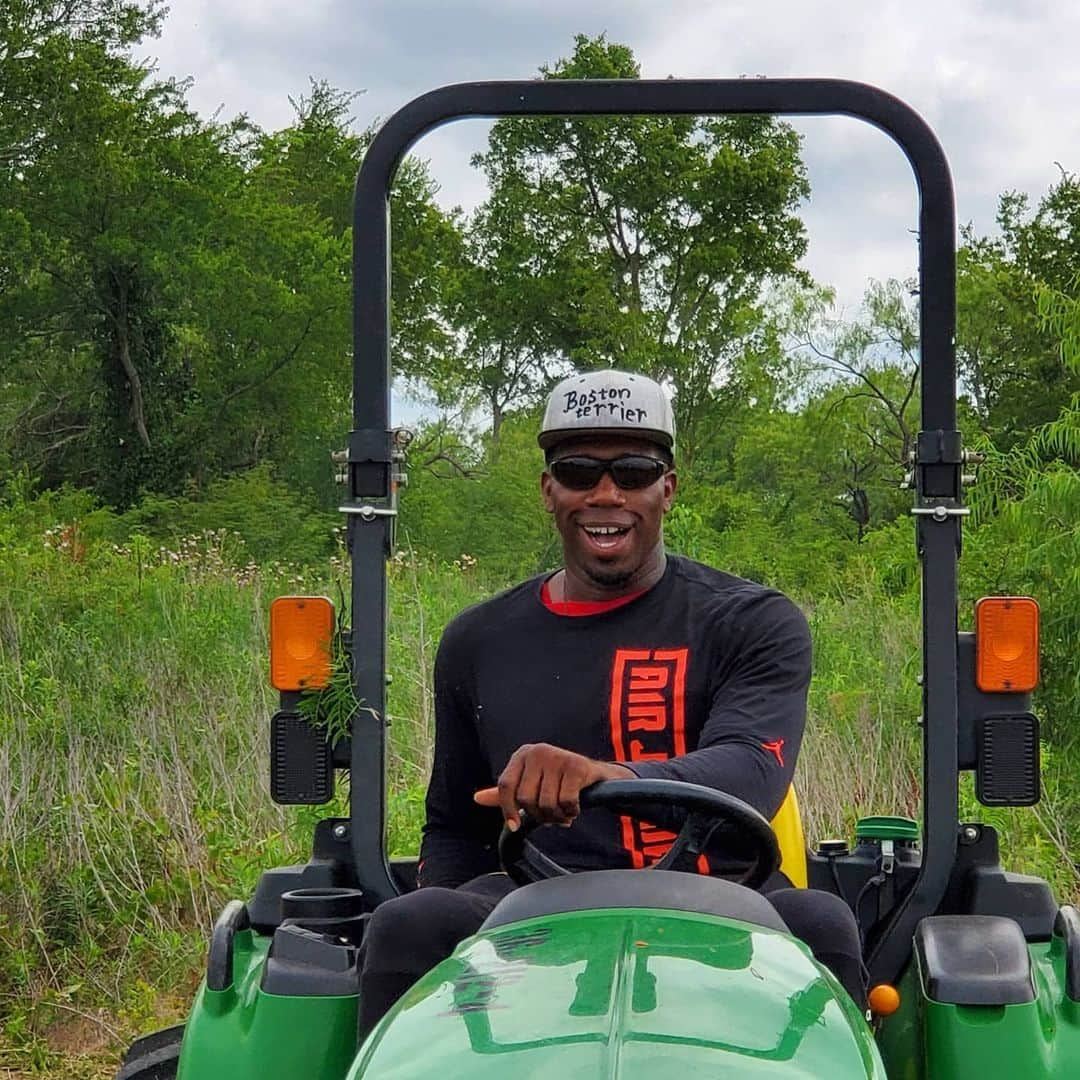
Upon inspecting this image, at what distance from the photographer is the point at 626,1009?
1.49 meters

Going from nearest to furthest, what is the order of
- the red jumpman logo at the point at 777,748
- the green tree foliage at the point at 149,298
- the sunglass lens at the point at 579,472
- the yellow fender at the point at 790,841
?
the red jumpman logo at the point at 777,748 < the yellow fender at the point at 790,841 < the sunglass lens at the point at 579,472 < the green tree foliage at the point at 149,298

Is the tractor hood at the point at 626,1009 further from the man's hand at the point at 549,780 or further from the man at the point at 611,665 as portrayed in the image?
the man at the point at 611,665

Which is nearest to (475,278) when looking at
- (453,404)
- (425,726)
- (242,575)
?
(453,404)

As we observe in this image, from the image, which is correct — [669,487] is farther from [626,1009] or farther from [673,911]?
[626,1009]

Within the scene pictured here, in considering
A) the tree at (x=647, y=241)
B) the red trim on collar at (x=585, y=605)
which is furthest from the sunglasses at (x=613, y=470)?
the tree at (x=647, y=241)

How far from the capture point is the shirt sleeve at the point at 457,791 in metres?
2.79

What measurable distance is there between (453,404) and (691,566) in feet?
60.0

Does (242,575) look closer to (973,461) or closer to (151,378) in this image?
(973,461)

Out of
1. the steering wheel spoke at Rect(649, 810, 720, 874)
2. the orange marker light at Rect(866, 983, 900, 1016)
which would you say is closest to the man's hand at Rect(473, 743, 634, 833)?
the steering wheel spoke at Rect(649, 810, 720, 874)

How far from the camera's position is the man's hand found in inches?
80.0

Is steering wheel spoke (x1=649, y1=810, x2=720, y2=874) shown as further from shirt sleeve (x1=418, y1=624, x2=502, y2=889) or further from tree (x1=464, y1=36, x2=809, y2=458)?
tree (x1=464, y1=36, x2=809, y2=458)

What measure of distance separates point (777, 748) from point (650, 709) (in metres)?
0.24

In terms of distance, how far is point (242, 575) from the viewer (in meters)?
8.17

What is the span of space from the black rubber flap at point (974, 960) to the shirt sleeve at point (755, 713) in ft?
1.03
